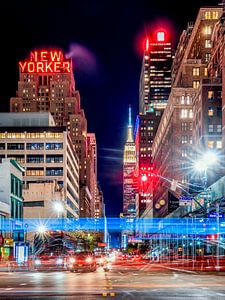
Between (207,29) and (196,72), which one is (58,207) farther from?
(207,29)

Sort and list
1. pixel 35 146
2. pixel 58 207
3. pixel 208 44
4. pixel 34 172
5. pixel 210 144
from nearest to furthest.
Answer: pixel 58 207
pixel 210 144
pixel 34 172
pixel 35 146
pixel 208 44

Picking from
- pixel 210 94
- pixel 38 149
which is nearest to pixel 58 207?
pixel 38 149

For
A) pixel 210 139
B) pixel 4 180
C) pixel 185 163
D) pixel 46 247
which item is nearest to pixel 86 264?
pixel 4 180

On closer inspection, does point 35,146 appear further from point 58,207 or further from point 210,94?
point 210,94

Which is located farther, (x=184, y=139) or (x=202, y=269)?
(x=184, y=139)

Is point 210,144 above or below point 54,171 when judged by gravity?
above

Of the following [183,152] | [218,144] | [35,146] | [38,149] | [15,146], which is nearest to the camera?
[218,144]

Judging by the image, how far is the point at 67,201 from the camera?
162 metres

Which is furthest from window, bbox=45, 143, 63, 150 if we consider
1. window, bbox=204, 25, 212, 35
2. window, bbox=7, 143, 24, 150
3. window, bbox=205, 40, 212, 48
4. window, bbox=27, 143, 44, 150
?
window, bbox=204, 25, 212, 35

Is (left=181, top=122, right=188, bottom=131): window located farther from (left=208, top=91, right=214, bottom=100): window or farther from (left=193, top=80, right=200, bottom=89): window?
(left=208, top=91, right=214, bottom=100): window

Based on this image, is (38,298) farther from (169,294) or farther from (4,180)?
(4,180)

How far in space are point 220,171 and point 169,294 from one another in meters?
108

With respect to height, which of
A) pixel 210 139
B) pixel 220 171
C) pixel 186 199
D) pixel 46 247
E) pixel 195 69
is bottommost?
pixel 46 247

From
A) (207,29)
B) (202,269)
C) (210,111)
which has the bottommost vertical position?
(202,269)
